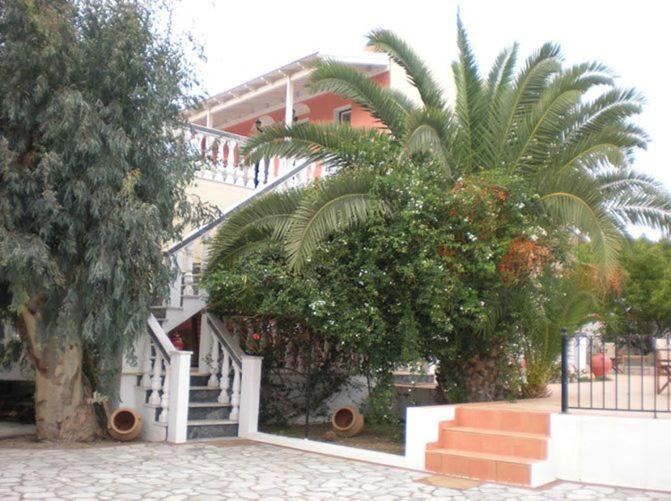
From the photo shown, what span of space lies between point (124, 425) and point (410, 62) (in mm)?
6751

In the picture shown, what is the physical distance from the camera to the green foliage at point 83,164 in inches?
334

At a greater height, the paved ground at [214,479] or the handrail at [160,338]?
the handrail at [160,338]

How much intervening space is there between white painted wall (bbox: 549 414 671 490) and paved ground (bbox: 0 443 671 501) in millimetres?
228

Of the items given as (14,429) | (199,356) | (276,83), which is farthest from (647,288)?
(14,429)

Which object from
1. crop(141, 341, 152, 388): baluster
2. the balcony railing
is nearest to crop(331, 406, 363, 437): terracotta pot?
crop(141, 341, 152, 388): baluster

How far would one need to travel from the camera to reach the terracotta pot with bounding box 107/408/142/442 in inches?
391

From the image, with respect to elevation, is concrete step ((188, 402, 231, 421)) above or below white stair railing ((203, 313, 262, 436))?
below

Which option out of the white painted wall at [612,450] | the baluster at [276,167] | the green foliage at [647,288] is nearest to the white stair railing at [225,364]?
the white painted wall at [612,450]

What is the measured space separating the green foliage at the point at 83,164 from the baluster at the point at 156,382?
90cm

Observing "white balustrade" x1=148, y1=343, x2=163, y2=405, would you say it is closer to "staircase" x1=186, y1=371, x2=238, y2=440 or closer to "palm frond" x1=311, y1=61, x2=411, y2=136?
"staircase" x1=186, y1=371, x2=238, y2=440

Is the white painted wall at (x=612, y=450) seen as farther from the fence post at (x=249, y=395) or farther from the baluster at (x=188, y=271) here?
the baluster at (x=188, y=271)

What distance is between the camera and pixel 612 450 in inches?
315

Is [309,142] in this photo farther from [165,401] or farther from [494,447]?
[494,447]

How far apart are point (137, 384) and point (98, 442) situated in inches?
39.9
